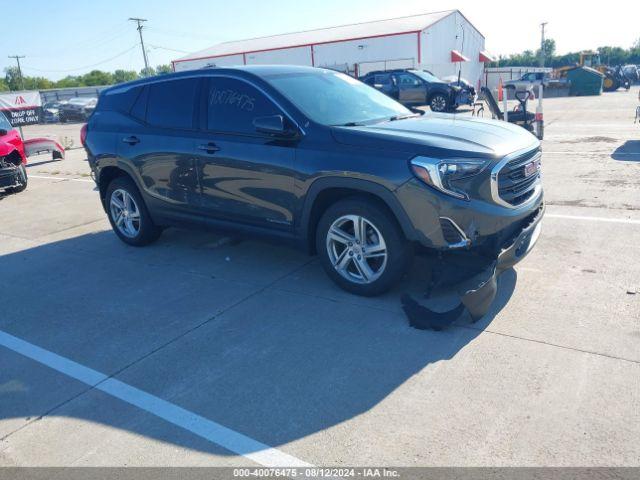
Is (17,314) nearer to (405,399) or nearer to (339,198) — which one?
(339,198)

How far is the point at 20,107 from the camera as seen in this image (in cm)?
1819

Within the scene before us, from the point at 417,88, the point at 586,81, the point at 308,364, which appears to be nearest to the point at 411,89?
the point at 417,88

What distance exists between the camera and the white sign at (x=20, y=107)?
17.4m

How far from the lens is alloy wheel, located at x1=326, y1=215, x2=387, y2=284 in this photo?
14.8 ft

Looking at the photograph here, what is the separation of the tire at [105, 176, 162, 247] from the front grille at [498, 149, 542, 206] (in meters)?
3.99

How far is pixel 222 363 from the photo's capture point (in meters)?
3.83

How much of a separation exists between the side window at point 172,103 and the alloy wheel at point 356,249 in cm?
202

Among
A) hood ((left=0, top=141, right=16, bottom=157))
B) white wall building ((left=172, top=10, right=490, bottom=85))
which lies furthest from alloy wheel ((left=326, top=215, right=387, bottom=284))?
white wall building ((left=172, top=10, right=490, bottom=85))

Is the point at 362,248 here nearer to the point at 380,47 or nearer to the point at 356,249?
the point at 356,249

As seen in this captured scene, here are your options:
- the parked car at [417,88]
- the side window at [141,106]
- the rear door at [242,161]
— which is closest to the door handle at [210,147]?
the rear door at [242,161]

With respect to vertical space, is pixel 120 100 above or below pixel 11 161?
above

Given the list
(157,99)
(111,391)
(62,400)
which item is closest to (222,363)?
(111,391)

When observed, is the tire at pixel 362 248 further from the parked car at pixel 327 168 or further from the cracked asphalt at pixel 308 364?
the cracked asphalt at pixel 308 364

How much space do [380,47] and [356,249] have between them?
37158 millimetres
